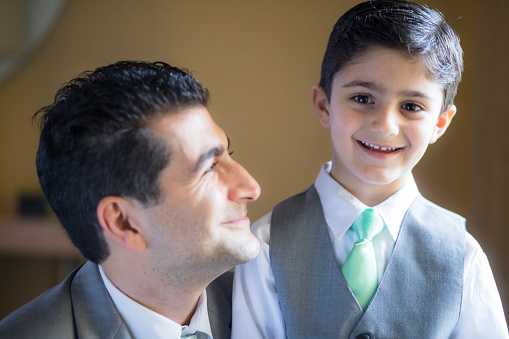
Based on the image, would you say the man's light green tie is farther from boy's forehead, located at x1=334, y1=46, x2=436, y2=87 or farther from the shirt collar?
boy's forehead, located at x1=334, y1=46, x2=436, y2=87

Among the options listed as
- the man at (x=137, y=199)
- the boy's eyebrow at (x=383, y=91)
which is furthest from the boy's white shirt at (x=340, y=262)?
the boy's eyebrow at (x=383, y=91)

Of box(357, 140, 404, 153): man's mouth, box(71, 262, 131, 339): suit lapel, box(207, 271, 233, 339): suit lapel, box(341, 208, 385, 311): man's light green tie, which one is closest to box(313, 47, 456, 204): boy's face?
box(357, 140, 404, 153): man's mouth

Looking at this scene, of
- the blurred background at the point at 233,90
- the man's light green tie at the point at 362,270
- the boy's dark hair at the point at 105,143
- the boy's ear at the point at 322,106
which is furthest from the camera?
the blurred background at the point at 233,90

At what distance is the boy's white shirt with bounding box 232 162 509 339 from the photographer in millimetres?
1191

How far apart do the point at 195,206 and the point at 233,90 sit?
3.18 feet

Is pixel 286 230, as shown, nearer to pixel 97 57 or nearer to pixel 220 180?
pixel 220 180

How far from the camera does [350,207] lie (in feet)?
4.08

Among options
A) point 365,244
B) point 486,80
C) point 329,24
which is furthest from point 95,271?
point 486,80

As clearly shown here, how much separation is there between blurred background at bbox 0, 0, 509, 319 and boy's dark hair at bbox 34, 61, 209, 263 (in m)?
0.83

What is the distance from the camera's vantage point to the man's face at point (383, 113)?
1.16 meters

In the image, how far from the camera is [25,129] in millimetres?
1963

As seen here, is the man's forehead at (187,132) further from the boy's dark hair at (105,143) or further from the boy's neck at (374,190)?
the boy's neck at (374,190)

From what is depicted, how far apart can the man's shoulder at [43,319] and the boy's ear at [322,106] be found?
2.21ft

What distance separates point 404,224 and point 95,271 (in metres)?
0.67
